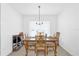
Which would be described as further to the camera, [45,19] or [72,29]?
[45,19]

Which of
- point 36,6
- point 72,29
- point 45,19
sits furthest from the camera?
point 45,19

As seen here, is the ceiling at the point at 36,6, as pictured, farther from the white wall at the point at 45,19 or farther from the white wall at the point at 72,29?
the white wall at the point at 45,19

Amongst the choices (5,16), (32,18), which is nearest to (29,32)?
(32,18)

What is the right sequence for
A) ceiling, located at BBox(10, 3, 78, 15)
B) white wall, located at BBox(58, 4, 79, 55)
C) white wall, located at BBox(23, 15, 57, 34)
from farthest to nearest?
1. white wall, located at BBox(23, 15, 57, 34)
2. ceiling, located at BBox(10, 3, 78, 15)
3. white wall, located at BBox(58, 4, 79, 55)

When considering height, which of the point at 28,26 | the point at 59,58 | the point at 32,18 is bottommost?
the point at 59,58

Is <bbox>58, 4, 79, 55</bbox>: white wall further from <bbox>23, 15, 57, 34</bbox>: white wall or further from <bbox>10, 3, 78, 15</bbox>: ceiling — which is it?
<bbox>23, 15, 57, 34</bbox>: white wall

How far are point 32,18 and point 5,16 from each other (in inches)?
144

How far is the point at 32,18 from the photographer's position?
7473mm

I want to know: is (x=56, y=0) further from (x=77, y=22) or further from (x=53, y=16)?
(x=53, y=16)

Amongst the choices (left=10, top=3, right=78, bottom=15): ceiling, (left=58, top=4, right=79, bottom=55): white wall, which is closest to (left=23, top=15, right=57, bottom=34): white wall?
(left=10, top=3, right=78, bottom=15): ceiling

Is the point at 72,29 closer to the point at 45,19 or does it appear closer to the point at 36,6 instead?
the point at 36,6

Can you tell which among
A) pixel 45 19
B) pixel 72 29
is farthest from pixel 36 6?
pixel 45 19

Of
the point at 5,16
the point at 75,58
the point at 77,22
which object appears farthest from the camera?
the point at 5,16

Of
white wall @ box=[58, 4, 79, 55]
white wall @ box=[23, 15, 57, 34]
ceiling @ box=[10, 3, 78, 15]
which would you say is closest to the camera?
white wall @ box=[58, 4, 79, 55]
